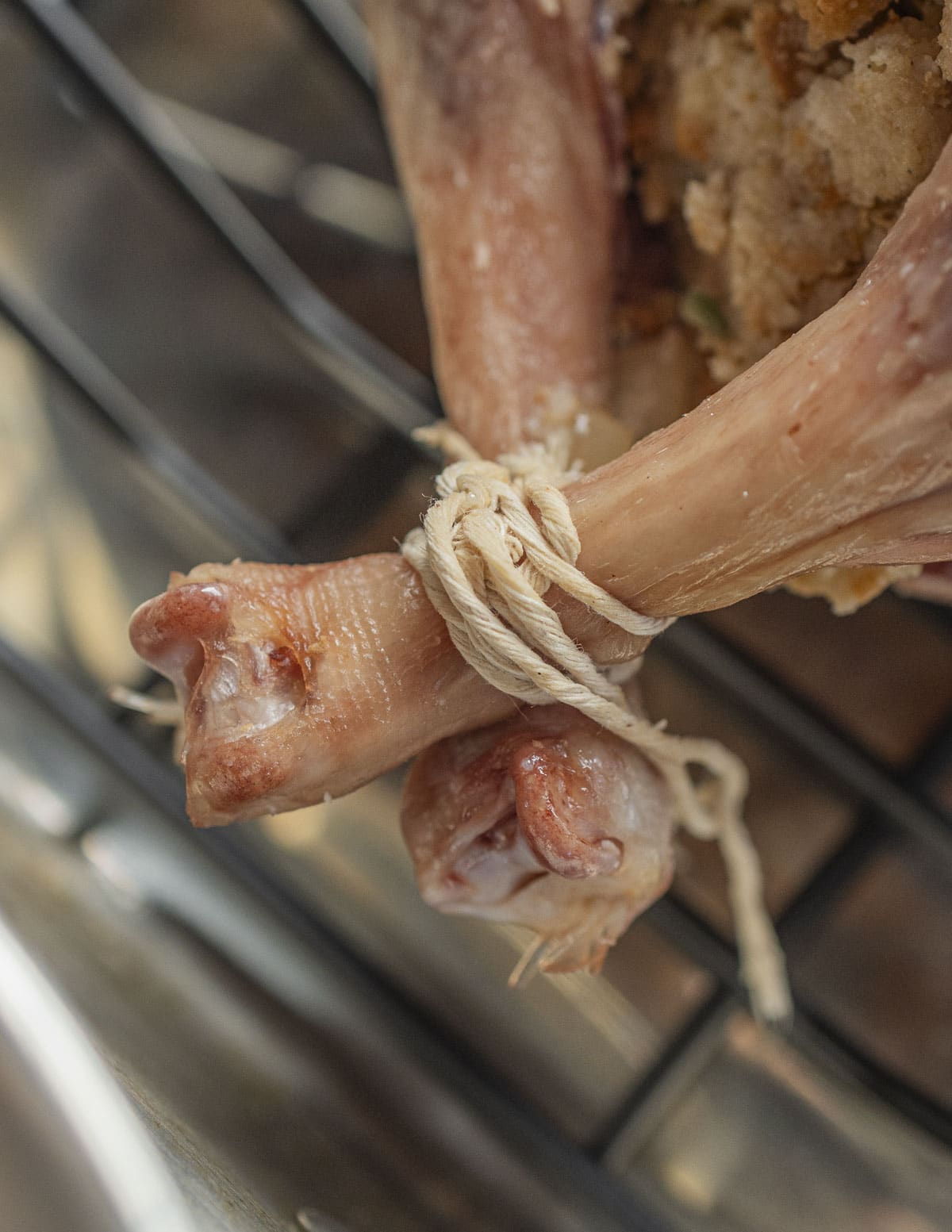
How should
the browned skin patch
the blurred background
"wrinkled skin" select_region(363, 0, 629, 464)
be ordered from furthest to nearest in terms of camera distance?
1. the blurred background
2. "wrinkled skin" select_region(363, 0, 629, 464)
3. the browned skin patch

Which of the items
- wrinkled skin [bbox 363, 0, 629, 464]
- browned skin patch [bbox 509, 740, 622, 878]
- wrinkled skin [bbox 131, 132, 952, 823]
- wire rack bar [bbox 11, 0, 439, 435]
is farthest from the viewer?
wire rack bar [bbox 11, 0, 439, 435]

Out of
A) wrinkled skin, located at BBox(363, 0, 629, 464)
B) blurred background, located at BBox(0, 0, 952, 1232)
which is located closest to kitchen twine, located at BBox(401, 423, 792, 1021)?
wrinkled skin, located at BBox(363, 0, 629, 464)

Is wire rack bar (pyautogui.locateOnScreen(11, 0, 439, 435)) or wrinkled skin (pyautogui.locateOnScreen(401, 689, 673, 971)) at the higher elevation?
wire rack bar (pyautogui.locateOnScreen(11, 0, 439, 435))

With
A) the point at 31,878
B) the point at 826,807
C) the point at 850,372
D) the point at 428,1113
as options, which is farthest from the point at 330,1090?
the point at 850,372

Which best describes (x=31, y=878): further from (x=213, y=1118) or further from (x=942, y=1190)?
(x=942, y=1190)

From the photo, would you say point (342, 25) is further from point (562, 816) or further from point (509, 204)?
point (562, 816)

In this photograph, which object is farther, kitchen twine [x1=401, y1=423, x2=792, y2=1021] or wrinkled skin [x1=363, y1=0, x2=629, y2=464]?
wrinkled skin [x1=363, y1=0, x2=629, y2=464]

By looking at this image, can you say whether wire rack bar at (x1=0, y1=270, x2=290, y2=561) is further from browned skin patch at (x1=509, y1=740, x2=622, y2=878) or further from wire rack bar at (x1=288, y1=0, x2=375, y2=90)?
browned skin patch at (x1=509, y1=740, x2=622, y2=878)
